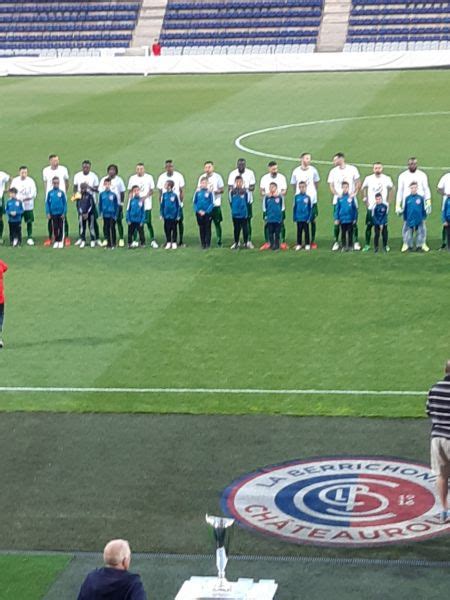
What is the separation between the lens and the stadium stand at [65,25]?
72062 millimetres

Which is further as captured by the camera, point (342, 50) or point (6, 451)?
point (342, 50)

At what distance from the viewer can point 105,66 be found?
6206 centimetres

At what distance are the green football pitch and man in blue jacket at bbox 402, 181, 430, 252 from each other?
37cm

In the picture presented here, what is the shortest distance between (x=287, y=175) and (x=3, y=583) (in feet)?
75.9

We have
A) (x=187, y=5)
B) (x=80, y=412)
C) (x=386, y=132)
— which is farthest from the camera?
(x=187, y=5)

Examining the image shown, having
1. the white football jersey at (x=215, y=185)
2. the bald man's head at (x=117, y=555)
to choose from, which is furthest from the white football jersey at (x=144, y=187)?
the bald man's head at (x=117, y=555)

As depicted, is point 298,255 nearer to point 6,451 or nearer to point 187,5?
point 6,451

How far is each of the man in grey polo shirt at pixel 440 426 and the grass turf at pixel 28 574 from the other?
12.0 feet

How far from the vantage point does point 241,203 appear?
25.8 m

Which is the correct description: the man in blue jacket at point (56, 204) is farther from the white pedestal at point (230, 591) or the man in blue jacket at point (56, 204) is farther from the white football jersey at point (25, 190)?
the white pedestal at point (230, 591)

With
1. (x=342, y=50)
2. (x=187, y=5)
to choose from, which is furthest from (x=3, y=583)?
(x=187, y=5)

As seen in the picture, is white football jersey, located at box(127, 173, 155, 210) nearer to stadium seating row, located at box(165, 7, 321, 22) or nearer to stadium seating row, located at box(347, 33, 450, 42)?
stadium seating row, located at box(347, 33, 450, 42)

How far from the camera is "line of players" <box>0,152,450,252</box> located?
83.7ft

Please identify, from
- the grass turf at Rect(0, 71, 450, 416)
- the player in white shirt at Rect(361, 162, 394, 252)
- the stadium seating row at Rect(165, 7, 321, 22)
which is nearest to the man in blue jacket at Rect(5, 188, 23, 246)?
the grass turf at Rect(0, 71, 450, 416)
